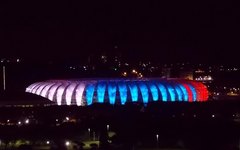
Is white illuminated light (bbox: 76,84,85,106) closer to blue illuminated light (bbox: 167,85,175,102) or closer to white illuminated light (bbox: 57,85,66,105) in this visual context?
white illuminated light (bbox: 57,85,66,105)

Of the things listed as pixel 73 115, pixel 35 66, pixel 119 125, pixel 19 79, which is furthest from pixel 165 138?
pixel 35 66

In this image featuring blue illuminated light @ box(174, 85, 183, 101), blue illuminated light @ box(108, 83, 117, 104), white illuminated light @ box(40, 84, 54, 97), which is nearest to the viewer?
blue illuminated light @ box(108, 83, 117, 104)

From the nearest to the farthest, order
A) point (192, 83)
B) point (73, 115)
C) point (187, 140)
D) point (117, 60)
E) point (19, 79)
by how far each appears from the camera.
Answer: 1. point (187, 140)
2. point (73, 115)
3. point (192, 83)
4. point (19, 79)
5. point (117, 60)

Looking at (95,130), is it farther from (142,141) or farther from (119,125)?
(142,141)

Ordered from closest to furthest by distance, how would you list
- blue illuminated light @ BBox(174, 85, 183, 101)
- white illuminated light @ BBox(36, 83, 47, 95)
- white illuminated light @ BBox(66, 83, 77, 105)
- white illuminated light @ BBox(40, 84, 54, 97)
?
white illuminated light @ BBox(66, 83, 77, 105)
blue illuminated light @ BBox(174, 85, 183, 101)
white illuminated light @ BBox(40, 84, 54, 97)
white illuminated light @ BBox(36, 83, 47, 95)

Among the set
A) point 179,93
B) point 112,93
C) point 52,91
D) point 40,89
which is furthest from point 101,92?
point 40,89

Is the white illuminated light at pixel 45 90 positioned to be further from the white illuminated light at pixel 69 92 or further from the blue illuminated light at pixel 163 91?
the blue illuminated light at pixel 163 91

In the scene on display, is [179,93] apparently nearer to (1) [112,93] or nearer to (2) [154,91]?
(2) [154,91]

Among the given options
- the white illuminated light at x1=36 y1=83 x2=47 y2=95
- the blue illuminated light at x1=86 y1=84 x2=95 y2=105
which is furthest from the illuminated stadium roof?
the white illuminated light at x1=36 y1=83 x2=47 y2=95
